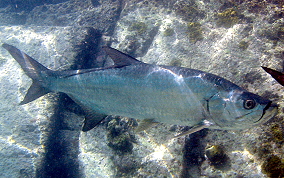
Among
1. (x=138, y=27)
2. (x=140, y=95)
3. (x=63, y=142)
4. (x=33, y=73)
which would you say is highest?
(x=140, y=95)

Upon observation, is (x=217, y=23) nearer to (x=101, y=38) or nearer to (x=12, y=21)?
(x=101, y=38)

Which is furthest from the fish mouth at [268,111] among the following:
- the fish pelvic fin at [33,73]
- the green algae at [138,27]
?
the green algae at [138,27]

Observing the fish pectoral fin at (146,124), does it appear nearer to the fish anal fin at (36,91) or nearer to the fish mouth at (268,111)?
the fish mouth at (268,111)

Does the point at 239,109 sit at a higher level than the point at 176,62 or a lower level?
higher

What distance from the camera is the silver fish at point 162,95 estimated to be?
1.82 metres

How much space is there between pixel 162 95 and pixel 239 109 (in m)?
0.86

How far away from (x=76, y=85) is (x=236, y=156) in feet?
9.19

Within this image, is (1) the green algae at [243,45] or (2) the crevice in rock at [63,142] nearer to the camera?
(1) the green algae at [243,45]

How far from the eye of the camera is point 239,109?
179 cm

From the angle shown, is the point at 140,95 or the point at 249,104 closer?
Result: the point at 249,104

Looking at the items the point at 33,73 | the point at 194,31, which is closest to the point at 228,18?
the point at 194,31

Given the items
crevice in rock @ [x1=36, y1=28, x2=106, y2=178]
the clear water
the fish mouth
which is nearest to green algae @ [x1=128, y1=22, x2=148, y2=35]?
the clear water

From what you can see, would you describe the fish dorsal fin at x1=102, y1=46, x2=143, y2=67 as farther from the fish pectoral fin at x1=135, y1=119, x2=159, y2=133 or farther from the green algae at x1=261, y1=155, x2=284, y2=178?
the green algae at x1=261, y1=155, x2=284, y2=178

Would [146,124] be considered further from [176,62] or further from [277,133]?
[176,62]
